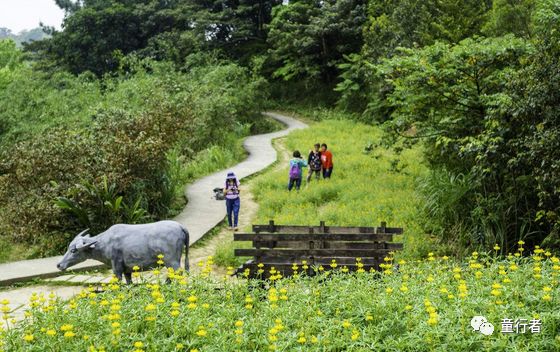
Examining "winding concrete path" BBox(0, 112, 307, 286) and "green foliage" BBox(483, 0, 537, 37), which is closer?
"winding concrete path" BBox(0, 112, 307, 286)

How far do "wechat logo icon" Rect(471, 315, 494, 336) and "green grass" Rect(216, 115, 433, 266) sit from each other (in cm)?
462

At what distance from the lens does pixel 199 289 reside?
6617 millimetres

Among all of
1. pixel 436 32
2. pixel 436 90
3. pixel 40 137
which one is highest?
pixel 436 32

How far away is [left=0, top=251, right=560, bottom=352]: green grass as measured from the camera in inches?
204

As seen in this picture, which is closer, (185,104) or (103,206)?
(103,206)

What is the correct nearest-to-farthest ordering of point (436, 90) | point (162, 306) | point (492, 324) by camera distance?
point (492, 324)
point (162, 306)
point (436, 90)

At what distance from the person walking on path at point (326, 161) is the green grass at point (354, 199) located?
0.27m

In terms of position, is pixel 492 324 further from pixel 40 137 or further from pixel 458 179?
pixel 40 137

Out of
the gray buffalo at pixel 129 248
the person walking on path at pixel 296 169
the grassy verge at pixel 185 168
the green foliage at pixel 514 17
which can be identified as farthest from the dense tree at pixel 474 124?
the grassy verge at pixel 185 168

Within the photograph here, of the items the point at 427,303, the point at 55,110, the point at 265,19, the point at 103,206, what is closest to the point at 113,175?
the point at 103,206

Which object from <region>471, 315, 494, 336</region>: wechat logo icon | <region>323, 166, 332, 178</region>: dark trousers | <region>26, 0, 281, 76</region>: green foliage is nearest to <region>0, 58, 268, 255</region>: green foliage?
<region>323, 166, 332, 178</region>: dark trousers

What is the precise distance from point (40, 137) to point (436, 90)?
8.90 m

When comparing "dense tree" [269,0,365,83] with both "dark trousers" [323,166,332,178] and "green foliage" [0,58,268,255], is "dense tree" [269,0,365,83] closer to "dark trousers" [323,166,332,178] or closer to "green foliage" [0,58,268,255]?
"green foliage" [0,58,268,255]

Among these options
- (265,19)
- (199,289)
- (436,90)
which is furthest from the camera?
(265,19)
